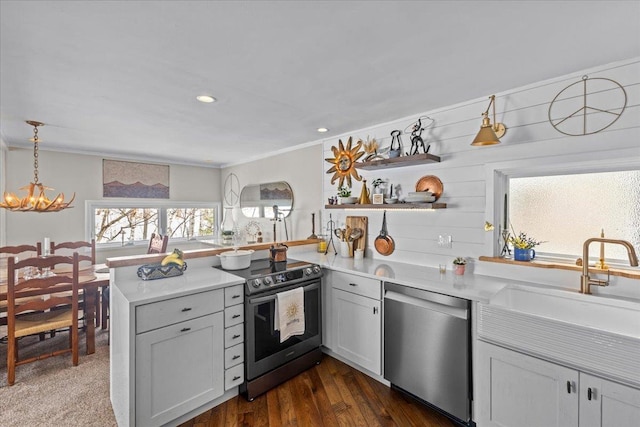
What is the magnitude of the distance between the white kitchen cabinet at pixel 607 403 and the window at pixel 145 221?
5499 mm

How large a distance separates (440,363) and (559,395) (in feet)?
2.07

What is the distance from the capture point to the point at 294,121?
2.90m

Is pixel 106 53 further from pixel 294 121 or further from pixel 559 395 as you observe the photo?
pixel 559 395

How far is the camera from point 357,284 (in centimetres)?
247

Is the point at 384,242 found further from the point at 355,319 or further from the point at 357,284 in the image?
the point at 355,319

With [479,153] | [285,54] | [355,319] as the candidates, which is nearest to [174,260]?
[355,319]

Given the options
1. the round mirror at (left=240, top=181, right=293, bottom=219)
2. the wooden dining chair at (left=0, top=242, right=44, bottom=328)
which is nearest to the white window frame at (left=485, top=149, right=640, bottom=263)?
the round mirror at (left=240, top=181, right=293, bottom=219)

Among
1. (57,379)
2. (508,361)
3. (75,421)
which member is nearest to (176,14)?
(508,361)

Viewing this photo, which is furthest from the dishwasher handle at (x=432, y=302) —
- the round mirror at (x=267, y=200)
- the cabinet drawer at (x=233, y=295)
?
the round mirror at (x=267, y=200)

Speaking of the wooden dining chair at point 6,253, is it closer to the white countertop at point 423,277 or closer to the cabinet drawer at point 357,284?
the white countertop at point 423,277

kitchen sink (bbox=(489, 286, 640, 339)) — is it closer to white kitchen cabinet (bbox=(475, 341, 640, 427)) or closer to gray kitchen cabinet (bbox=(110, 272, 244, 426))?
white kitchen cabinet (bbox=(475, 341, 640, 427))

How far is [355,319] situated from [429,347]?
67 cm

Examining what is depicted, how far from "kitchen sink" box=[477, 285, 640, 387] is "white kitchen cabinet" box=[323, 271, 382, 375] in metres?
0.81

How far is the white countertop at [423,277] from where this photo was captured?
190 centimetres
